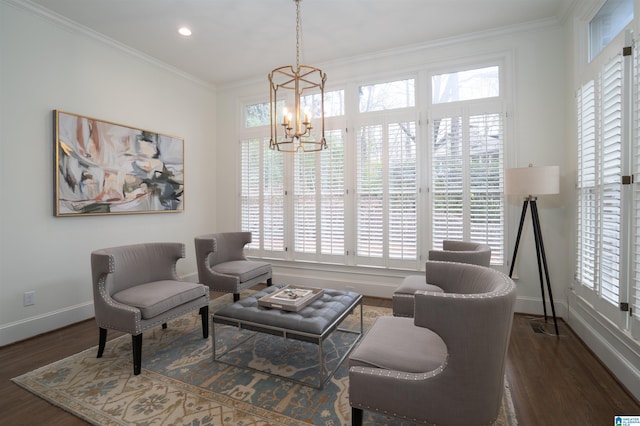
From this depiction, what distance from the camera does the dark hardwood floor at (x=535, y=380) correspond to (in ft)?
6.39

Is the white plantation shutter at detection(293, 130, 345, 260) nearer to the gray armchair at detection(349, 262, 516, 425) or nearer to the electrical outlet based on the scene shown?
the gray armchair at detection(349, 262, 516, 425)

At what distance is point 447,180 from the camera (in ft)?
12.7

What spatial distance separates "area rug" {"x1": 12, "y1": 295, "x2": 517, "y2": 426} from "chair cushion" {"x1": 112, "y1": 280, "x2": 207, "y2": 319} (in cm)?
44

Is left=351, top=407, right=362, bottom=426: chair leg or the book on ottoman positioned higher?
the book on ottoman

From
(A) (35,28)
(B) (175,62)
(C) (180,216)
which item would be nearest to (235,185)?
(C) (180,216)

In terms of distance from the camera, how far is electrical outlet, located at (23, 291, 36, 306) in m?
3.08

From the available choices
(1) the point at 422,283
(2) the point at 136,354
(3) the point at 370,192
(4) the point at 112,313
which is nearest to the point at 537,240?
(1) the point at 422,283

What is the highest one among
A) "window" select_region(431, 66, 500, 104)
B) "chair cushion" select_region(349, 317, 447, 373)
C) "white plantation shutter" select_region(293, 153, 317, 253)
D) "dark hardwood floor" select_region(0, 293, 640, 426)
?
"window" select_region(431, 66, 500, 104)

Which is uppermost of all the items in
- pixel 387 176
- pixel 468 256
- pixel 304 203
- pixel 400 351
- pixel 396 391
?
pixel 387 176

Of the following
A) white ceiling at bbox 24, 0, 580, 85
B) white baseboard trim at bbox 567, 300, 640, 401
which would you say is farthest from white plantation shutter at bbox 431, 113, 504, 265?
white ceiling at bbox 24, 0, 580, 85

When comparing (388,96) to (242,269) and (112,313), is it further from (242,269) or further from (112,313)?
(112,313)

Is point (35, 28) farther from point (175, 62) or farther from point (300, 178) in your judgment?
point (300, 178)

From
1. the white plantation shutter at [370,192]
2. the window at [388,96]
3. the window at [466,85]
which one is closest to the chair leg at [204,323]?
the white plantation shutter at [370,192]

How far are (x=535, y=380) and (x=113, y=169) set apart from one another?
475cm
